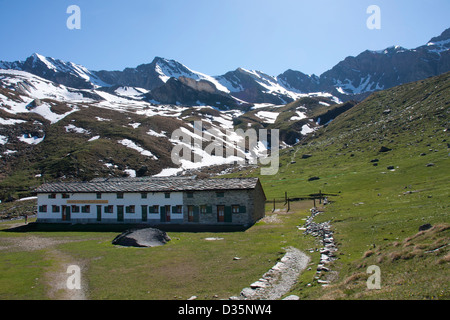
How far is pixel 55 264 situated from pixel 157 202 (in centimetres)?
2801

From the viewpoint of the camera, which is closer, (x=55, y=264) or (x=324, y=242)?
(x=55, y=264)

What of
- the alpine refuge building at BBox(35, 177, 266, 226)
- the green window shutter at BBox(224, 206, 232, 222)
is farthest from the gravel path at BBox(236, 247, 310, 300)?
the green window shutter at BBox(224, 206, 232, 222)

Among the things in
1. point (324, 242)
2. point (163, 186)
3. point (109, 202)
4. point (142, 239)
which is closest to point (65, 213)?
point (109, 202)

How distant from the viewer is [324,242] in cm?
3184

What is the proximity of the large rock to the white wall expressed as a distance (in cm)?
1696

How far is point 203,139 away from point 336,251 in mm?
153742

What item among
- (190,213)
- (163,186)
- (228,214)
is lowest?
(228,214)

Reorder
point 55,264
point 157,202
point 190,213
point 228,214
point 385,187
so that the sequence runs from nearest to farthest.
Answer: point 55,264 < point 228,214 < point 190,213 < point 157,202 < point 385,187

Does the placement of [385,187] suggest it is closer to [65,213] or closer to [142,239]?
[142,239]

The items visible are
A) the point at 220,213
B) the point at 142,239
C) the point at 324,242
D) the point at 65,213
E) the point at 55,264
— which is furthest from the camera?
the point at 65,213

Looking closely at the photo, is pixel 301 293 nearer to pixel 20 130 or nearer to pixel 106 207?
pixel 106 207

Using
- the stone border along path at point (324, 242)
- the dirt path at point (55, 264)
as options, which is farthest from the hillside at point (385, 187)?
the dirt path at point (55, 264)
